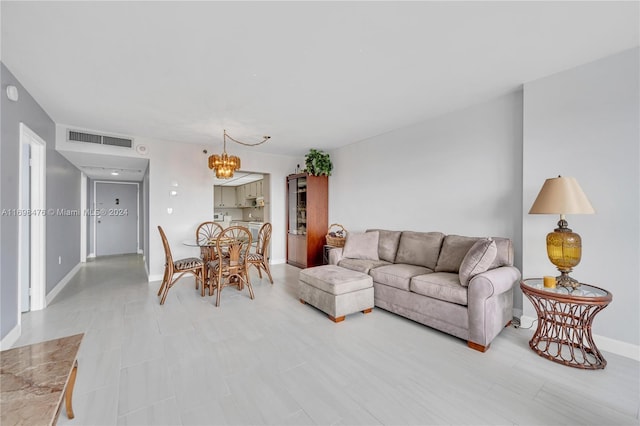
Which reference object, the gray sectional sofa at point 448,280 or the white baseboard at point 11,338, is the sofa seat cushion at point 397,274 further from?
the white baseboard at point 11,338

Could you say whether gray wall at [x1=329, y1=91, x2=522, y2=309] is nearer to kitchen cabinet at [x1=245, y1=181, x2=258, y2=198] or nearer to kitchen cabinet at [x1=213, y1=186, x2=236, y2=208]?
kitchen cabinet at [x1=245, y1=181, x2=258, y2=198]

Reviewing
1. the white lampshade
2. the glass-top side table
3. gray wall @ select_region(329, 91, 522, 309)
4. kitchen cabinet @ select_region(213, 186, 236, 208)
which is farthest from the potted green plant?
kitchen cabinet @ select_region(213, 186, 236, 208)

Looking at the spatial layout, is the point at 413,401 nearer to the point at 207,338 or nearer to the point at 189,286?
the point at 207,338

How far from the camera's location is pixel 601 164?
239 centimetres

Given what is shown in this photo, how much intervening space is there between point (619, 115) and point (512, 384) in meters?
2.41

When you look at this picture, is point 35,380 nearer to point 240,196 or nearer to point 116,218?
point 116,218

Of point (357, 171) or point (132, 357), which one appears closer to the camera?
point (132, 357)

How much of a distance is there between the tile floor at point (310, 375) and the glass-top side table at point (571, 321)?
0.10m

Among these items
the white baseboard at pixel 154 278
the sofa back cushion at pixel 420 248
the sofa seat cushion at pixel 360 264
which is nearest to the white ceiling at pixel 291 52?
the sofa back cushion at pixel 420 248

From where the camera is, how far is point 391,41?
2115mm

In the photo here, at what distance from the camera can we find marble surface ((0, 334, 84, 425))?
110 centimetres

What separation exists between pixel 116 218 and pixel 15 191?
230 inches

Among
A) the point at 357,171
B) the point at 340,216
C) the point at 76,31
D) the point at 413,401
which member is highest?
the point at 76,31

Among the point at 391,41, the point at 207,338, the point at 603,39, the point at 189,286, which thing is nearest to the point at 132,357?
the point at 207,338
